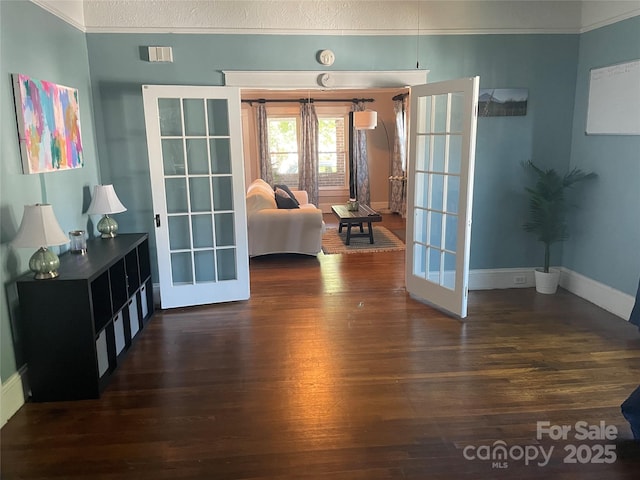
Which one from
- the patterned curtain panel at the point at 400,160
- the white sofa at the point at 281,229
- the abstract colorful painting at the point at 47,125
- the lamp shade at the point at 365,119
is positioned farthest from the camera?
the patterned curtain panel at the point at 400,160

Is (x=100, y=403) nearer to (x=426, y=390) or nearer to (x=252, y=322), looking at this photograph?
(x=252, y=322)

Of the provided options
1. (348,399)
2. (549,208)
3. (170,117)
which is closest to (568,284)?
(549,208)

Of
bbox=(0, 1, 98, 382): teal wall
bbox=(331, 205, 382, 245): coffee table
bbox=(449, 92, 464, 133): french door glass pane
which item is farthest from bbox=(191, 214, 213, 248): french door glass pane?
bbox=(331, 205, 382, 245): coffee table

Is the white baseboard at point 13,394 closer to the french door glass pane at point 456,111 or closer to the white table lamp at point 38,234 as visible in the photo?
the white table lamp at point 38,234

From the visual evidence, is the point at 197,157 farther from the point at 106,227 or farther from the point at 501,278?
the point at 501,278

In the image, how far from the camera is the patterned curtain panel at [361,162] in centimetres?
990

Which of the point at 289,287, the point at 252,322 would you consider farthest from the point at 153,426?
the point at 289,287

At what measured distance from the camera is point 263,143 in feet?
32.0

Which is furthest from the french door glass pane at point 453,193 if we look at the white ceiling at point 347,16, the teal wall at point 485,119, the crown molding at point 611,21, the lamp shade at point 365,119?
the lamp shade at point 365,119

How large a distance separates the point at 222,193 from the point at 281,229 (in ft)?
5.92

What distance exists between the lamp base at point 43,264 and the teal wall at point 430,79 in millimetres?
1749

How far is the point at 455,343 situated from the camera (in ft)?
12.1

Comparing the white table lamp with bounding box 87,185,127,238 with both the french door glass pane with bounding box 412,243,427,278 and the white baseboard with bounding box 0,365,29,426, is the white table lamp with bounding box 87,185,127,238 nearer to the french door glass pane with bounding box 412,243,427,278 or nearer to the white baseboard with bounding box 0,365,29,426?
the white baseboard with bounding box 0,365,29,426

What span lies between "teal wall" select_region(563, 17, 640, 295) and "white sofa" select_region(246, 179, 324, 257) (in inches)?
119
